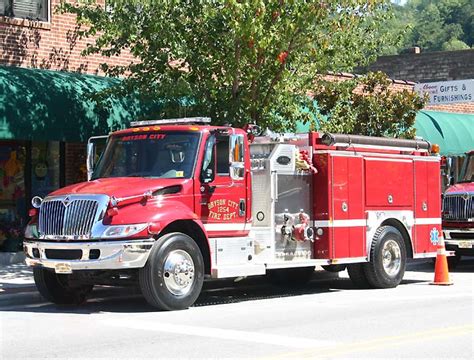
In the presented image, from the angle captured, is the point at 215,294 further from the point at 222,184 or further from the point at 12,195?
the point at 12,195

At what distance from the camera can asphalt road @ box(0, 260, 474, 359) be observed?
9.16m

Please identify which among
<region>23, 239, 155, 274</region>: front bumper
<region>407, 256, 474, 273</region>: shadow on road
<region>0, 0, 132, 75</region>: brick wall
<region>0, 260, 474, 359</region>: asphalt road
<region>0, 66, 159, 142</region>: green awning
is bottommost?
<region>407, 256, 474, 273</region>: shadow on road

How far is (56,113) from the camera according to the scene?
1808 cm

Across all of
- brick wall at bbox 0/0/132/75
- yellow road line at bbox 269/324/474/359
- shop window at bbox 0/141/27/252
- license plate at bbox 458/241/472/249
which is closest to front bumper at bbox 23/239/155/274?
yellow road line at bbox 269/324/474/359

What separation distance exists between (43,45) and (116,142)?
23.5ft

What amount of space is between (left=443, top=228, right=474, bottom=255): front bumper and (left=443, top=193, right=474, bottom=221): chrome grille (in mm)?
280

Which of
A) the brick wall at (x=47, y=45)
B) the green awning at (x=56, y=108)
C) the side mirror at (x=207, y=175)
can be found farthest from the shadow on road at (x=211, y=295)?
the brick wall at (x=47, y=45)

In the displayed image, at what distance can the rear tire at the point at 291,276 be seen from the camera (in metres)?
16.5

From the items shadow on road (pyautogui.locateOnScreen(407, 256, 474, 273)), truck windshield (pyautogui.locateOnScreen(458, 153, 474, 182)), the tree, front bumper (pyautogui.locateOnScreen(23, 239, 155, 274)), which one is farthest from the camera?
truck windshield (pyautogui.locateOnScreen(458, 153, 474, 182))

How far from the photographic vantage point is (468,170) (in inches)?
816

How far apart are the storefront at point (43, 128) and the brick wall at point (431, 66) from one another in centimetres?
2294

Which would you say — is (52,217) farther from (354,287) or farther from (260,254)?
(354,287)

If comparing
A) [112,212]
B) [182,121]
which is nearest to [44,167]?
[182,121]

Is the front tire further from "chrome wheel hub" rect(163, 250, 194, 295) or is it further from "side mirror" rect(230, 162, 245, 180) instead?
"side mirror" rect(230, 162, 245, 180)
